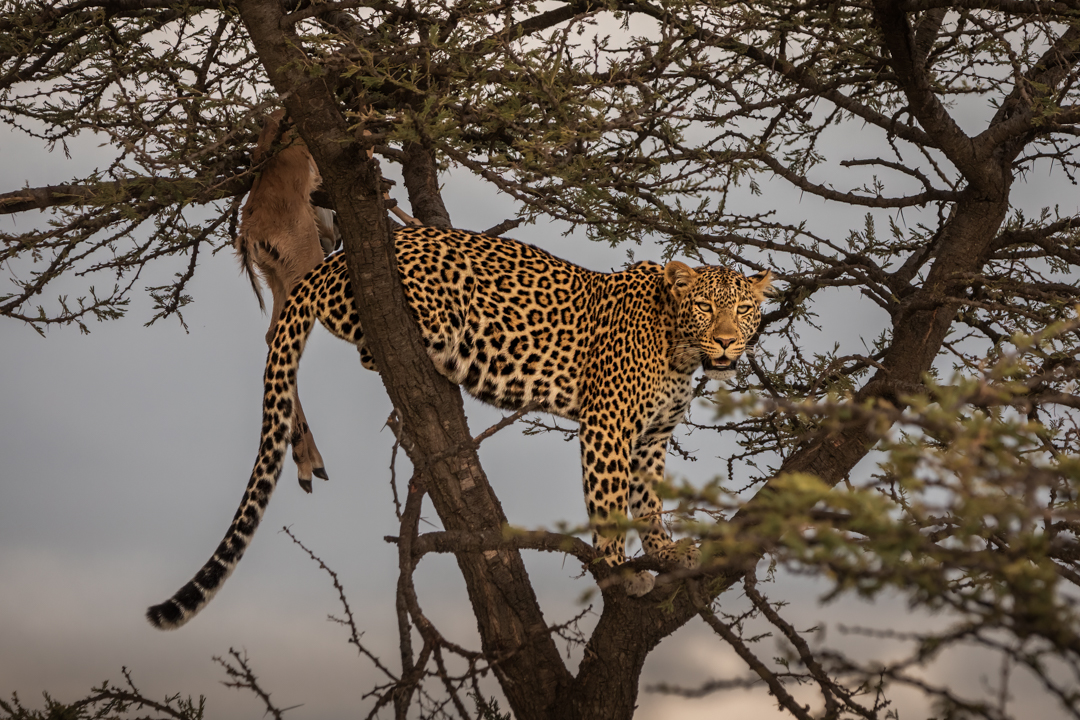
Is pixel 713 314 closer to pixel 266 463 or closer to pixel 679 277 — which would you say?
pixel 679 277

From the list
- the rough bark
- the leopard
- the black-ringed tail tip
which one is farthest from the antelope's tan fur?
the black-ringed tail tip

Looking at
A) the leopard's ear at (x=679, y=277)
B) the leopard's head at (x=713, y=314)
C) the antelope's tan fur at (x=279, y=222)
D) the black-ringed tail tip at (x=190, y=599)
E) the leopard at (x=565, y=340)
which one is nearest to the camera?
the black-ringed tail tip at (x=190, y=599)

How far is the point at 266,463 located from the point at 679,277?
8.38 ft

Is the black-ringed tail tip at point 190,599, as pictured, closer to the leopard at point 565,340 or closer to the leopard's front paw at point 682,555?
the leopard at point 565,340

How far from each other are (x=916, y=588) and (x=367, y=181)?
11.1 feet

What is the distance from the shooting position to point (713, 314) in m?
A: 6.00

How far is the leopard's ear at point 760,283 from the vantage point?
6.27 metres

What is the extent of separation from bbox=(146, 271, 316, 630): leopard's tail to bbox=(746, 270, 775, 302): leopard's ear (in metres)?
2.59

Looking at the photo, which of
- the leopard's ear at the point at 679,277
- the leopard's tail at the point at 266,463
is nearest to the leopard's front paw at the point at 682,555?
the leopard's ear at the point at 679,277

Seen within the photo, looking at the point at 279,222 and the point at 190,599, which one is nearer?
the point at 190,599

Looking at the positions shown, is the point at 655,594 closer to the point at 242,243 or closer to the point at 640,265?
the point at 640,265

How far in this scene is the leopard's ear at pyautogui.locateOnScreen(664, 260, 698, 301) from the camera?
6129 millimetres

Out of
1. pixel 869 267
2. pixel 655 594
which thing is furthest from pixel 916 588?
pixel 869 267

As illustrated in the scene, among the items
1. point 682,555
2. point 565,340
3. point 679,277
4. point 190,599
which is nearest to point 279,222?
point 565,340
